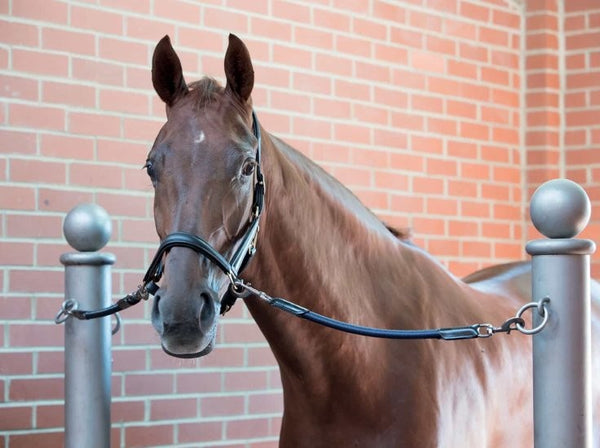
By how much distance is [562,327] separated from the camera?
183 centimetres

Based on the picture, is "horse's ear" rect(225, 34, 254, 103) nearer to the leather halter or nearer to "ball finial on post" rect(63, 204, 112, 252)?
the leather halter

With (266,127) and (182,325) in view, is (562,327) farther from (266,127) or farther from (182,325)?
(266,127)

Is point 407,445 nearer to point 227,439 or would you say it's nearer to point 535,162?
point 227,439

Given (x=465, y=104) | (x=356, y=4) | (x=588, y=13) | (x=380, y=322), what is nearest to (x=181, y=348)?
(x=380, y=322)

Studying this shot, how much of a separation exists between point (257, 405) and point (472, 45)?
2100mm

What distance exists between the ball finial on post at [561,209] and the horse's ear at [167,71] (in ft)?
2.80

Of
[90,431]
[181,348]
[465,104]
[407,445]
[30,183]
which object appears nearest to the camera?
[181,348]

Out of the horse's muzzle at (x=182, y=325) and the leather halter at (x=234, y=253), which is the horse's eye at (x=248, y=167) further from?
the horse's muzzle at (x=182, y=325)

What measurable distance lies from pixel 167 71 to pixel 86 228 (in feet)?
1.82

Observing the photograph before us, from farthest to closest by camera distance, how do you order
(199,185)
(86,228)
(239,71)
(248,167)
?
1. (86,228)
2. (239,71)
3. (248,167)
4. (199,185)

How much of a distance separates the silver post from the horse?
0.50 meters

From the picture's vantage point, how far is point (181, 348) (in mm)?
1808

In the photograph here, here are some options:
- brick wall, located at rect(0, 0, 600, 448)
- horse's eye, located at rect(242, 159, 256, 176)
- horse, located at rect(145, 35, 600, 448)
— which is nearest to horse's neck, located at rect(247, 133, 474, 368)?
horse, located at rect(145, 35, 600, 448)

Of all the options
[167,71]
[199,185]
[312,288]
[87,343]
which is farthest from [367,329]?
[87,343]
